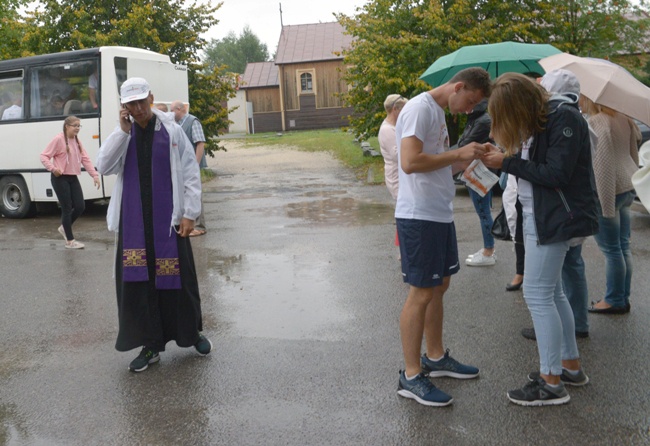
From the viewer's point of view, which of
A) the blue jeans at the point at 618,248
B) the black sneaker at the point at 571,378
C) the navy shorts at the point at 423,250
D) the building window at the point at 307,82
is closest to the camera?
the navy shorts at the point at 423,250

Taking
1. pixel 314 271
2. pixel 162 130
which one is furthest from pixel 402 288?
pixel 162 130

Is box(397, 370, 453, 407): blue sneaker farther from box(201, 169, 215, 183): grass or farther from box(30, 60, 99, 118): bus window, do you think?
box(201, 169, 215, 183): grass

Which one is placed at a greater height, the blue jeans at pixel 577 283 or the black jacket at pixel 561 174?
the black jacket at pixel 561 174

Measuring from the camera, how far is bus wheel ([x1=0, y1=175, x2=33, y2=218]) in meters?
13.9

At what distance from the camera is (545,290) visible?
4051 mm

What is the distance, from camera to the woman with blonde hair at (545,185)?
153 inches

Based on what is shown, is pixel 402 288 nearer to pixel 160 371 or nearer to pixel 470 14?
pixel 160 371

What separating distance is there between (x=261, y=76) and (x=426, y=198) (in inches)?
2286

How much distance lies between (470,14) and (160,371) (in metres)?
16.4

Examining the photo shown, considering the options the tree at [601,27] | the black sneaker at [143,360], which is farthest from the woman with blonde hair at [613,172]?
the tree at [601,27]

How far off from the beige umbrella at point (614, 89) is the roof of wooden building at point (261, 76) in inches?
2131

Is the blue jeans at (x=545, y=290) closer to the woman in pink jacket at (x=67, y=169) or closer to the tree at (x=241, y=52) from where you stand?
the woman in pink jacket at (x=67, y=169)

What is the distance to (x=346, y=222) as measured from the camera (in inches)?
453

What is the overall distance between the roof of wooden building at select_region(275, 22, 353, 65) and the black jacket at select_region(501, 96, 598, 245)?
52.2 metres
